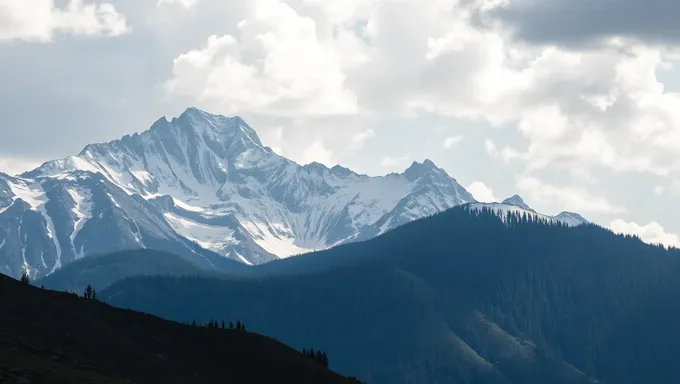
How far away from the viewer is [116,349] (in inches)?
6732

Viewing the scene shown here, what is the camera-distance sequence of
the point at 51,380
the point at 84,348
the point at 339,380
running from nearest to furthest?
the point at 51,380 < the point at 84,348 < the point at 339,380

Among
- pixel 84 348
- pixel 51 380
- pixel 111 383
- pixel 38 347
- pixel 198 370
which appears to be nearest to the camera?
pixel 51 380

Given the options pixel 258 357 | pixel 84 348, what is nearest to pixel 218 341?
pixel 258 357

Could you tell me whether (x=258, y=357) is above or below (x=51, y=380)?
above

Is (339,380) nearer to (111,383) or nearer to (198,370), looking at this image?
(198,370)

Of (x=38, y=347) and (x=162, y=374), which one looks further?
(x=162, y=374)

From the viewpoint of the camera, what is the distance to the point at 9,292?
589 ft

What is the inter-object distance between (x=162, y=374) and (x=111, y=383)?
72.3ft

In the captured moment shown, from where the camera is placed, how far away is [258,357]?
193 metres

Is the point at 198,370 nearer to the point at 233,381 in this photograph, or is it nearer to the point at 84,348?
the point at 233,381

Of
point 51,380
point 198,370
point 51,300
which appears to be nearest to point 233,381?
point 198,370

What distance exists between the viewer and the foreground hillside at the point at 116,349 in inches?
5955

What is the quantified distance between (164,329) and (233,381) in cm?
2049

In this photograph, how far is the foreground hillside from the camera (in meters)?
151
